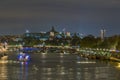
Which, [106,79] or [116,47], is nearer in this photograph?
[106,79]

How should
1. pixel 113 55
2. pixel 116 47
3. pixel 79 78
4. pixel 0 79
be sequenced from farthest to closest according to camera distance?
pixel 116 47
pixel 113 55
pixel 79 78
pixel 0 79

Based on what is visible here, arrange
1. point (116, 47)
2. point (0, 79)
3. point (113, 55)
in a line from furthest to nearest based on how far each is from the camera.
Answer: point (116, 47) < point (113, 55) < point (0, 79)

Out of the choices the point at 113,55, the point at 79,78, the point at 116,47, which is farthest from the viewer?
the point at 116,47

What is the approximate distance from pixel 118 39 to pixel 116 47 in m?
3.69

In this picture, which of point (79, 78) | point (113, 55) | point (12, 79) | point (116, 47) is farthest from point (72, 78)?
point (116, 47)

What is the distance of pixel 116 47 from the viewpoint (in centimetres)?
19112

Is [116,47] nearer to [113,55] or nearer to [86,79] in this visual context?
[113,55]

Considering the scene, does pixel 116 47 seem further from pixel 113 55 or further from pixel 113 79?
pixel 113 79

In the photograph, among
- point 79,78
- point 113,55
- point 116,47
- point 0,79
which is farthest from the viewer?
point 116,47

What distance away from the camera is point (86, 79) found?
77.6m

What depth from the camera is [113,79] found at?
256ft

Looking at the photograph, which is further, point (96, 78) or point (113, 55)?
point (113, 55)

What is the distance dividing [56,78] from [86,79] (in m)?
4.56

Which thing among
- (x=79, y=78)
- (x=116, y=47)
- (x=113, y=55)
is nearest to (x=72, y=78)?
(x=79, y=78)
